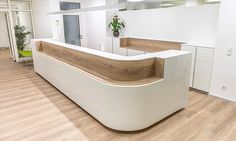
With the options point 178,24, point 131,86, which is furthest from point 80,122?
point 178,24

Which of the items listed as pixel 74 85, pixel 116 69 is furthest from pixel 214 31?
pixel 74 85

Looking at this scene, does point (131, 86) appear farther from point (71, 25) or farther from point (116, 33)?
point (71, 25)

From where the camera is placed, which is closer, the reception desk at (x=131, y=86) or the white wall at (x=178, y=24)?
the reception desk at (x=131, y=86)

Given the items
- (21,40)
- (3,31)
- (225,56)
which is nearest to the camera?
(225,56)

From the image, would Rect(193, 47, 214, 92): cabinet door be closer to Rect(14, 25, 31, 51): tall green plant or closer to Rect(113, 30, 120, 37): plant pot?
Rect(113, 30, 120, 37): plant pot

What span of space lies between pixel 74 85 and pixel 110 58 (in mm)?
1212

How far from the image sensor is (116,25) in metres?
6.77

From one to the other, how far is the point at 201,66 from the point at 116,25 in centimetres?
371

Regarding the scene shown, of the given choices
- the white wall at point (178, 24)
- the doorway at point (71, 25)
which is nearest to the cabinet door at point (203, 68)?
the white wall at point (178, 24)

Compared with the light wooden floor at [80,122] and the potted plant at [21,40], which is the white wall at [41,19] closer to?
the potted plant at [21,40]

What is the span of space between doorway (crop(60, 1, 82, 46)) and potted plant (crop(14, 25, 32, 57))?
1679 millimetres

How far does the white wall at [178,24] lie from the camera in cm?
418

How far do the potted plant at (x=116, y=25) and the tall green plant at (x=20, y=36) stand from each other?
3.88 meters

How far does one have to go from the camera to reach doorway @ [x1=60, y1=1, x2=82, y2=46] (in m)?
→ 8.04
